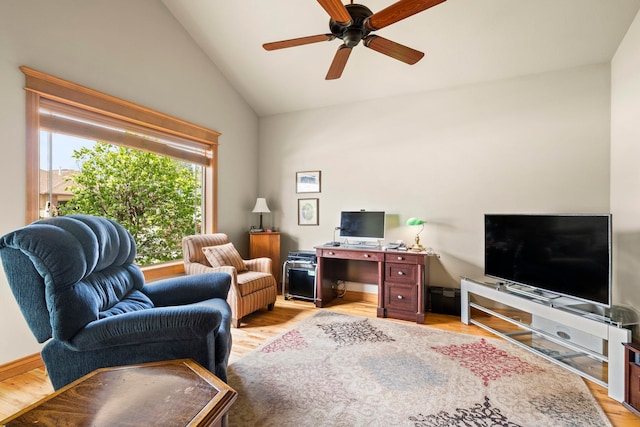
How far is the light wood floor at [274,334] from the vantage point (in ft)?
5.85

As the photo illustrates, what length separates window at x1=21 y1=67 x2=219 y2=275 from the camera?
232 cm

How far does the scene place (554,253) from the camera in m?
2.45

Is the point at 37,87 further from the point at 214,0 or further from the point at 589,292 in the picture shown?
the point at 589,292

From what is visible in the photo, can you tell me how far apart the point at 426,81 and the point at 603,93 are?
174 centimetres

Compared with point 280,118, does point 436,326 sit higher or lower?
lower

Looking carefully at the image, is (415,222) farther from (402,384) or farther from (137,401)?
(137,401)

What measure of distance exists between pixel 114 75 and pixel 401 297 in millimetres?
3685

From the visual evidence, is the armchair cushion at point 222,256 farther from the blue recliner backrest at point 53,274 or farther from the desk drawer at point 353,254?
the blue recliner backrest at point 53,274

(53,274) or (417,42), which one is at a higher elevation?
(417,42)

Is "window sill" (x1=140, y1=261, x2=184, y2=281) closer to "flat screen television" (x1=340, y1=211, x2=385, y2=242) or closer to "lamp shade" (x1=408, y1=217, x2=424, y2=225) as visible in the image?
"flat screen television" (x1=340, y1=211, x2=385, y2=242)

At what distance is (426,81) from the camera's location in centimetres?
357

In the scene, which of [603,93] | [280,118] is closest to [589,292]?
[603,93]

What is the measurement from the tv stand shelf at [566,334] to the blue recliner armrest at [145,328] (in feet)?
8.07

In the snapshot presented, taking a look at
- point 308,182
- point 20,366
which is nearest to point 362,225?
point 308,182
